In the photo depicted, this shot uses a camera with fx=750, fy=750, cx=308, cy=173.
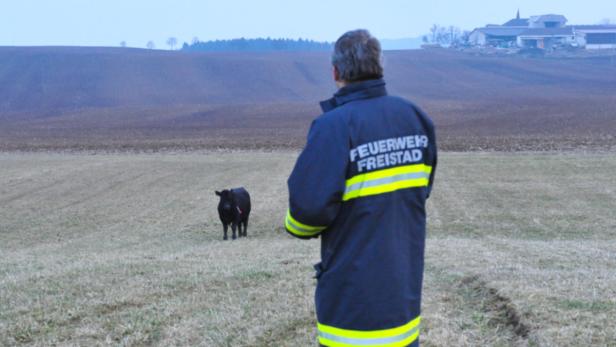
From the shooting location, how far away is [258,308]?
7.55 m

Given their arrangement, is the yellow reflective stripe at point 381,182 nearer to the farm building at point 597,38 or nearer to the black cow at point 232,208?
the black cow at point 232,208

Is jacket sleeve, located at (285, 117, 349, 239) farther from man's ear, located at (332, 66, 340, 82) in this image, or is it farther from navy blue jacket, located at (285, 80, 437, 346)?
man's ear, located at (332, 66, 340, 82)

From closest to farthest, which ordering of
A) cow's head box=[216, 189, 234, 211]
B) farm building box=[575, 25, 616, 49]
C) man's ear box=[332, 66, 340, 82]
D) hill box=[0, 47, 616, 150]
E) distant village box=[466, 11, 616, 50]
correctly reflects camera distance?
man's ear box=[332, 66, 340, 82] < cow's head box=[216, 189, 234, 211] < hill box=[0, 47, 616, 150] < distant village box=[466, 11, 616, 50] < farm building box=[575, 25, 616, 49]

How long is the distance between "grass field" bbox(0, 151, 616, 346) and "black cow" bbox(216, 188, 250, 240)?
1.82ft

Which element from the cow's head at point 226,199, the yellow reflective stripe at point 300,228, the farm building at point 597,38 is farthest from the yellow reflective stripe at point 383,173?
the farm building at point 597,38

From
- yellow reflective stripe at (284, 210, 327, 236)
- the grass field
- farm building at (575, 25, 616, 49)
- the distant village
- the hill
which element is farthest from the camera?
Answer: farm building at (575, 25, 616, 49)

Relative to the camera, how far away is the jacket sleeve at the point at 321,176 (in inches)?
154

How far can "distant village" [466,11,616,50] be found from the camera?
14750 centimetres

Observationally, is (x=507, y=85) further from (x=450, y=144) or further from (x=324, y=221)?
(x=324, y=221)

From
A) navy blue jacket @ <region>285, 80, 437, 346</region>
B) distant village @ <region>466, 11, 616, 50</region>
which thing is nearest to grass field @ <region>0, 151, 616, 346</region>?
navy blue jacket @ <region>285, 80, 437, 346</region>

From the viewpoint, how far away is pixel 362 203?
4016mm

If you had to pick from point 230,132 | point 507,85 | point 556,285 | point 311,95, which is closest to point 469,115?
point 230,132

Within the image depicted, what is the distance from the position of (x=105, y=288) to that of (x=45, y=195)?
1863 cm

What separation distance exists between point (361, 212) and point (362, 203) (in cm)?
5
